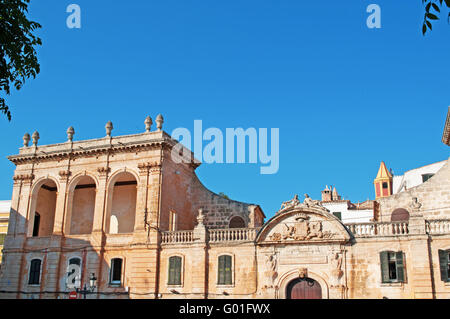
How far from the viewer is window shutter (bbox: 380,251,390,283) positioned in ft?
77.3

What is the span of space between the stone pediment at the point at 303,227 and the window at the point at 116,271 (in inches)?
329

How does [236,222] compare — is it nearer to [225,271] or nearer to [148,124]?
[225,271]

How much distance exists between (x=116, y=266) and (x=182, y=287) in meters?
4.48

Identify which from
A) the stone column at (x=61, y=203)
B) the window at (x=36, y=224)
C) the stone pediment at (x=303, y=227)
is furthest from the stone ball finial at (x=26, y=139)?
the stone pediment at (x=303, y=227)

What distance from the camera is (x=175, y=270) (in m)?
26.9

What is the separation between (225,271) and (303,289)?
4129mm

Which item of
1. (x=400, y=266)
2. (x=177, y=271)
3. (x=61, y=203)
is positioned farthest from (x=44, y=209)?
(x=400, y=266)

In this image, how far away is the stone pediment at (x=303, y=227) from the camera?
24719mm

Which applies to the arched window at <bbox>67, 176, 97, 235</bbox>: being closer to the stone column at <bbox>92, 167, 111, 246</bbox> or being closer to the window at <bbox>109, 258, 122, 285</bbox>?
the stone column at <bbox>92, 167, 111, 246</bbox>

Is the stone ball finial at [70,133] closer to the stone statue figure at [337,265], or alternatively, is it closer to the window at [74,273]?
the window at [74,273]

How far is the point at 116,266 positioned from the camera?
28.5 m
